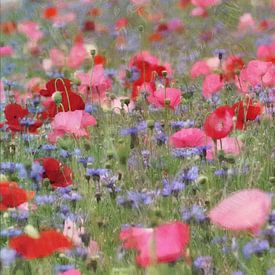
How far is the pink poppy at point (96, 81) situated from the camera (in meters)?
2.85

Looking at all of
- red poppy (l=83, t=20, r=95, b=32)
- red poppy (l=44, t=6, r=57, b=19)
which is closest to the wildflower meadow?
red poppy (l=83, t=20, r=95, b=32)

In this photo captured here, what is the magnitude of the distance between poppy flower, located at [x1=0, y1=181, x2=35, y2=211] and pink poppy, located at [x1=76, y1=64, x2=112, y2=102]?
1344 millimetres

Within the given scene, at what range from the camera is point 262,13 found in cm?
469

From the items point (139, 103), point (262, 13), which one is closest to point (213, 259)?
point (139, 103)

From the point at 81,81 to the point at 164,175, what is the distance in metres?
0.69

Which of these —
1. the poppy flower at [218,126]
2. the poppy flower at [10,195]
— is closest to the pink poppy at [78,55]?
the poppy flower at [218,126]

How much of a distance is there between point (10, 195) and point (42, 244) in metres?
0.16

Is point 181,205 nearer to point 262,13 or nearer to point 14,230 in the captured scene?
point 14,230

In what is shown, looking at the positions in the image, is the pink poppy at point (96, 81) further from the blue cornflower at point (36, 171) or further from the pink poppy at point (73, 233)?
the pink poppy at point (73, 233)

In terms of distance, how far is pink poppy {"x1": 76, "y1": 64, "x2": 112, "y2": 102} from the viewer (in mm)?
2848

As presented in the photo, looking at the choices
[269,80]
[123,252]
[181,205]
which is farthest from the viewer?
[269,80]

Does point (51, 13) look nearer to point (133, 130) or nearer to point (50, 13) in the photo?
point (50, 13)

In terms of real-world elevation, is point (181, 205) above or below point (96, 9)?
above

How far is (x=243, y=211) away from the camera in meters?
1.17
